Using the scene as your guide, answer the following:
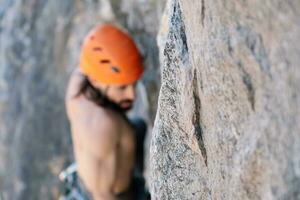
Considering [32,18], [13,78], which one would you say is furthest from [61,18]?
[13,78]

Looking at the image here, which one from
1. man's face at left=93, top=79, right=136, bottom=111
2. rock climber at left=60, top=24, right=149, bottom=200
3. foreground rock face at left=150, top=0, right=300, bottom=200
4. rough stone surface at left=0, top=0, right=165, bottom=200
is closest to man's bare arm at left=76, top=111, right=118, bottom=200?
rock climber at left=60, top=24, right=149, bottom=200

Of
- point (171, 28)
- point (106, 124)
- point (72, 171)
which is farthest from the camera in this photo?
point (72, 171)

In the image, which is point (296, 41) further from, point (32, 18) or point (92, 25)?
point (32, 18)

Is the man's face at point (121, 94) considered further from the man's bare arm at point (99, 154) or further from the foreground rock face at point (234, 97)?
the foreground rock face at point (234, 97)

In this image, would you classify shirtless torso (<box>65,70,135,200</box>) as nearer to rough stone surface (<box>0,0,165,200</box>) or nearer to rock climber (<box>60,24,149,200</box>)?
rock climber (<box>60,24,149,200</box>)

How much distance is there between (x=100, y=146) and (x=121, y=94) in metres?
0.33

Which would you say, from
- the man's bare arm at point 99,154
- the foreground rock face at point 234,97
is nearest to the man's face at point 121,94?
the man's bare arm at point 99,154

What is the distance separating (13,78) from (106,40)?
1.93 m

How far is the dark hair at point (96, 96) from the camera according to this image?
157 inches

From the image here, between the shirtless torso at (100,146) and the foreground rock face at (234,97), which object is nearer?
the foreground rock face at (234,97)

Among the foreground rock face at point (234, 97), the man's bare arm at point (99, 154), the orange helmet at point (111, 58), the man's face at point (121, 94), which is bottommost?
the man's bare arm at point (99, 154)

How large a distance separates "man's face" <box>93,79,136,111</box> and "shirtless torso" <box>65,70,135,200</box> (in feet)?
0.26

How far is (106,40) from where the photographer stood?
3.97 m

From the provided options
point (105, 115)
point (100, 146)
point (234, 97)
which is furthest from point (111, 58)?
point (234, 97)
